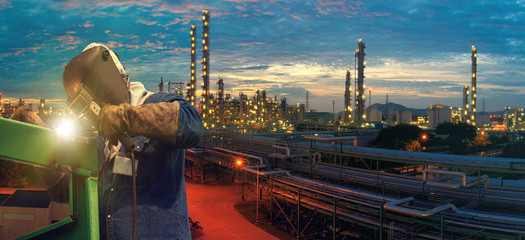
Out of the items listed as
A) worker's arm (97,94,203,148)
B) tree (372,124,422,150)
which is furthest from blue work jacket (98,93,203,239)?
tree (372,124,422,150)

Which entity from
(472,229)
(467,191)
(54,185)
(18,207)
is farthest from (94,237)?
(467,191)

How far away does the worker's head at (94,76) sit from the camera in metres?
1.54

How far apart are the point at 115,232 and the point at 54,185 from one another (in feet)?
1.36

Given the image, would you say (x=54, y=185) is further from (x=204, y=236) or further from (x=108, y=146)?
(x=204, y=236)

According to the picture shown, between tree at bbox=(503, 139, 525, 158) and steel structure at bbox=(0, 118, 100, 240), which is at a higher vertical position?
steel structure at bbox=(0, 118, 100, 240)

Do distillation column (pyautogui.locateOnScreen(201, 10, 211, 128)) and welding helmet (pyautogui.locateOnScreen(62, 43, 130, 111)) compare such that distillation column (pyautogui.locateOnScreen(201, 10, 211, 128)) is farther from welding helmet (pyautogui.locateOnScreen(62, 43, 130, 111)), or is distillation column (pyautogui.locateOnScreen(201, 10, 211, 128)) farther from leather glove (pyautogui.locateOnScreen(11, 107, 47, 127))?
welding helmet (pyautogui.locateOnScreen(62, 43, 130, 111))

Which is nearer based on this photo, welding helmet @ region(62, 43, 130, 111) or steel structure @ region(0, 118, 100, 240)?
steel structure @ region(0, 118, 100, 240)

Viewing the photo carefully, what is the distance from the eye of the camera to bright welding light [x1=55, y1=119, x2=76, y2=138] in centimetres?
138

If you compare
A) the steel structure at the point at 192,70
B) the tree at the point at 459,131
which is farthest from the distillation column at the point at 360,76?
the steel structure at the point at 192,70

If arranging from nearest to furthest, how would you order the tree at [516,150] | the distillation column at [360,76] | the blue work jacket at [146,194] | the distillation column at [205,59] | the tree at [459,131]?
the blue work jacket at [146,194]
the tree at [516,150]
the distillation column at [205,59]
the tree at [459,131]
the distillation column at [360,76]

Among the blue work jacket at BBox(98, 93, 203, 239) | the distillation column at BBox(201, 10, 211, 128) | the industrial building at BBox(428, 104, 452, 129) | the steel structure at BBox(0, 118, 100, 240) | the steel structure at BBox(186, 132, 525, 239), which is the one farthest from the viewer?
the industrial building at BBox(428, 104, 452, 129)

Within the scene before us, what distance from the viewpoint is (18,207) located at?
1.91 metres

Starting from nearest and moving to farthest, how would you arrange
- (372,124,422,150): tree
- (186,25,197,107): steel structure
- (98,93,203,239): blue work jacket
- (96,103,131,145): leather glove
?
(96,103,131,145): leather glove → (98,93,203,239): blue work jacket → (372,124,422,150): tree → (186,25,197,107): steel structure

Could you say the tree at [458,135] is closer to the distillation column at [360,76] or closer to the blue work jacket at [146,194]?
the distillation column at [360,76]
